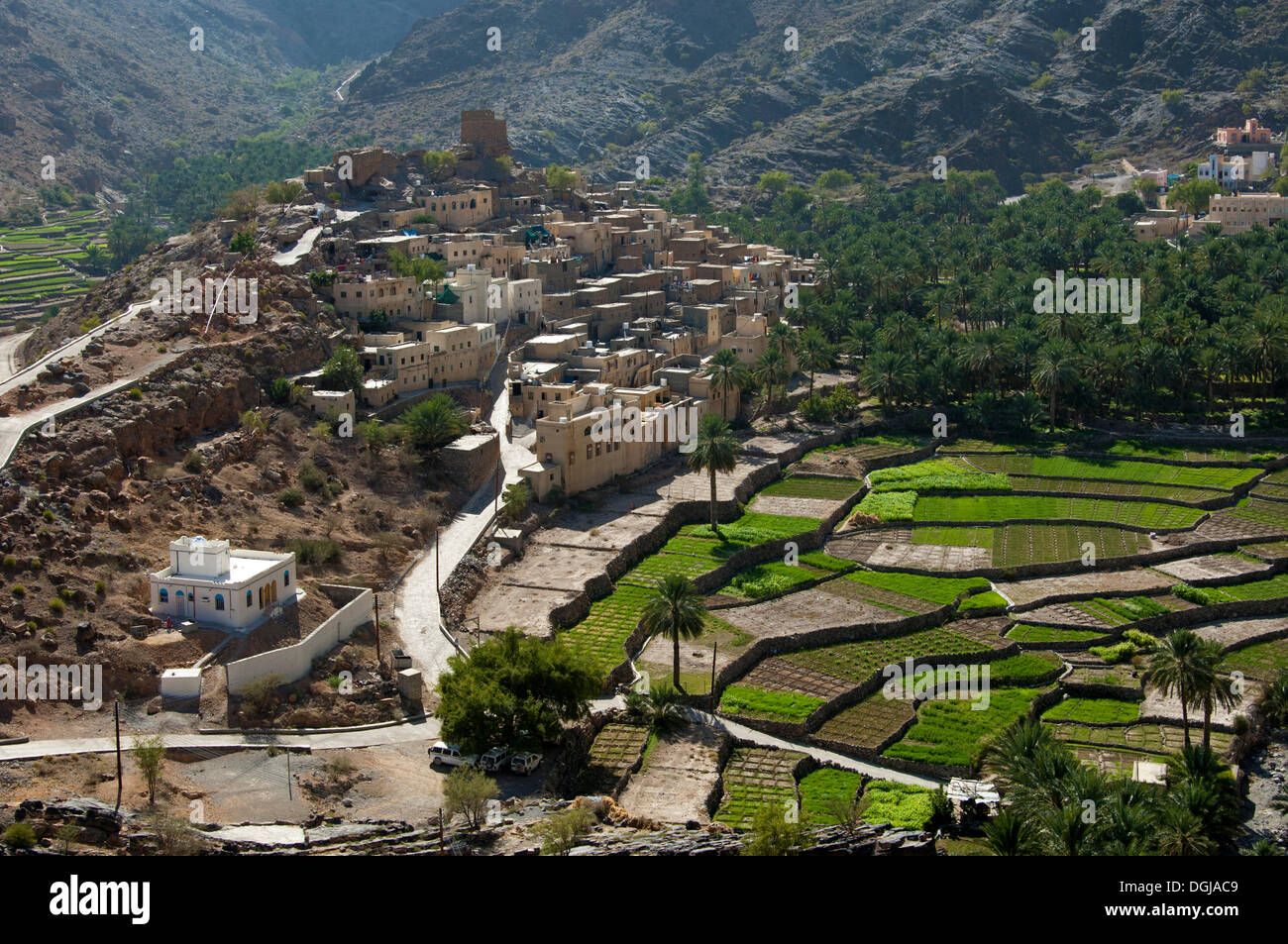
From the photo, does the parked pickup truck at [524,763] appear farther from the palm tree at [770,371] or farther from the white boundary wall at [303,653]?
the palm tree at [770,371]

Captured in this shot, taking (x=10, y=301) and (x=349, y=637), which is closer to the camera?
(x=349, y=637)

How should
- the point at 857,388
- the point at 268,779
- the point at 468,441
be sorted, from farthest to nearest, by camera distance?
the point at 857,388, the point at 468,441, the point at 268,779

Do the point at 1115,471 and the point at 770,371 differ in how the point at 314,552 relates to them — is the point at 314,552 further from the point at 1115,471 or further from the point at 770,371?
the point at 1115,471

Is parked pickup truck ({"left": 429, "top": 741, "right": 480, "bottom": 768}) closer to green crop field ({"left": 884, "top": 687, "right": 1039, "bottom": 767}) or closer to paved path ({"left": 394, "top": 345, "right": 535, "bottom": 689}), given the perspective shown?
paved path ({"left": 394, "top": 345, "right": 535, "bottom": 689})

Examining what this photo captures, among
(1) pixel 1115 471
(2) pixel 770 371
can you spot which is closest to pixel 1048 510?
(1) pixel 1115 471

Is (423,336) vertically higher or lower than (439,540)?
higher

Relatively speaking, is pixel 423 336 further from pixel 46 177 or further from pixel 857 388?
pixel 46 177

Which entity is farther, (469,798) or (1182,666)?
(1182,666)
